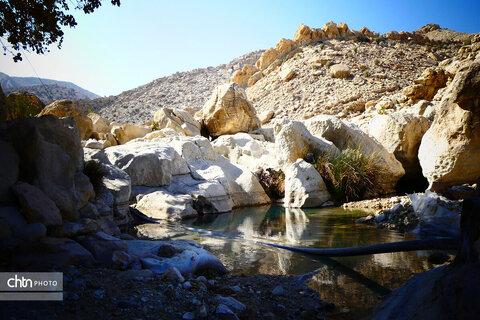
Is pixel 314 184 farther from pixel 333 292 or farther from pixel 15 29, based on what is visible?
pixel 15 29

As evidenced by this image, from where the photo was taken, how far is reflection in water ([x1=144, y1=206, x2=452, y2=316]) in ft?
10.9

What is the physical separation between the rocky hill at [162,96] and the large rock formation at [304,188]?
29.2m

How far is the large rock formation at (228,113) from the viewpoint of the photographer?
1612 centimetres

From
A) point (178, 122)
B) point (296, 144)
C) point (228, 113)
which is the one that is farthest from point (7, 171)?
point (228, 113)

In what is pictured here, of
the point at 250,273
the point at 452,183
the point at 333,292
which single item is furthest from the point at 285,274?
the point at 452,183

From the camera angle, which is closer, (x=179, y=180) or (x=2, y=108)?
(x=2, y=108)

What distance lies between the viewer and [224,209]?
924cm

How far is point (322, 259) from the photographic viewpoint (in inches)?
176

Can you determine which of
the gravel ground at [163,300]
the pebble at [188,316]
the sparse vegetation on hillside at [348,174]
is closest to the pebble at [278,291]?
the gravel ground at [163,300]

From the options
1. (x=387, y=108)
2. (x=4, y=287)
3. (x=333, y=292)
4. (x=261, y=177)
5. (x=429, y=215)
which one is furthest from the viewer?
(x=387, y=108)

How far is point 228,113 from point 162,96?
3329 centimetres

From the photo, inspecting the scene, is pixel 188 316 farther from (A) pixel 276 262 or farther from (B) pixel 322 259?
(B) pixel 322 259

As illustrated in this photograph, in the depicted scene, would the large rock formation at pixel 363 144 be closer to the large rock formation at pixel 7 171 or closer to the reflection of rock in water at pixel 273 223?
the reflection of rock in water at pixel 273 223

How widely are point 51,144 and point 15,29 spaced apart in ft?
6.25
